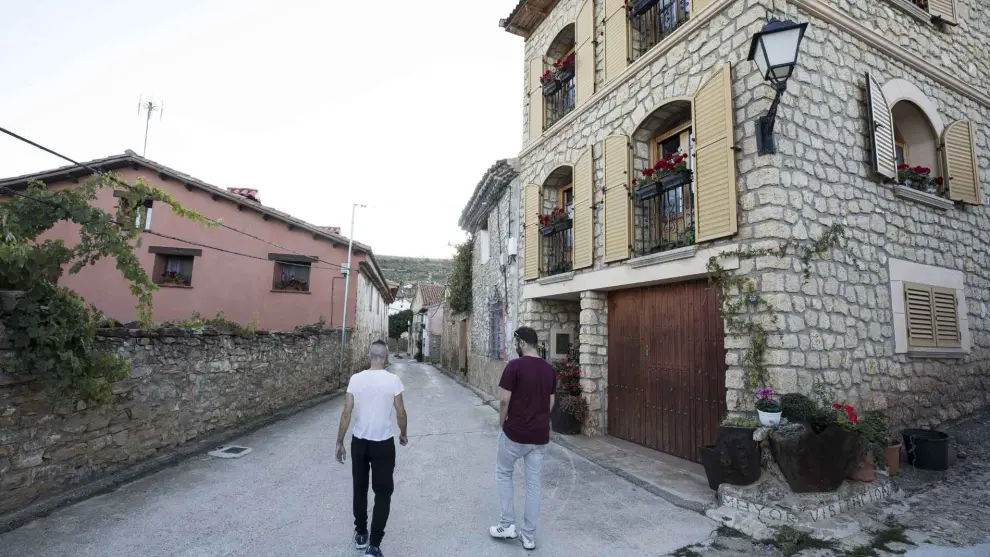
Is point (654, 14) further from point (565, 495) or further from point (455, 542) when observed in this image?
point (455, 542)

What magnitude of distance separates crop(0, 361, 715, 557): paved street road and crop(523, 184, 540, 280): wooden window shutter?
142 inches

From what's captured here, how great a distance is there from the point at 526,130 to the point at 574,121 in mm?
1971

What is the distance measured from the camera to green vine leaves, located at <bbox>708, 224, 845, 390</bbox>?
181 inches

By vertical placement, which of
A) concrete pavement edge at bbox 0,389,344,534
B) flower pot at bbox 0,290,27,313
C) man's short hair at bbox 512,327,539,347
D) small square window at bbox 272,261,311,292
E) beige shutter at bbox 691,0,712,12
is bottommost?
concrete pavement edge at bbox 0,389,344,534

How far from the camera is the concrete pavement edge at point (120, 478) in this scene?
4.00 metres

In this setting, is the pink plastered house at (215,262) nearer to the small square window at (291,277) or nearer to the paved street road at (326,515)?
the small square window at (291,277)

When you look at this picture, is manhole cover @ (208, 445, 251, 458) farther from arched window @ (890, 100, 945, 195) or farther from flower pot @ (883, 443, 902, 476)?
arched window @ (890, 100, 945, 195)

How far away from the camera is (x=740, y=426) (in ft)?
14.2

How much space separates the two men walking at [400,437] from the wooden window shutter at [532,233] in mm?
5158

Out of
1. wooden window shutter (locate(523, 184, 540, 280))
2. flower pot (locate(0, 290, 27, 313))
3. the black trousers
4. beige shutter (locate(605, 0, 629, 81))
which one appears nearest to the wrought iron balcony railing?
beige shutter (locate(605, 0, 629, 81))

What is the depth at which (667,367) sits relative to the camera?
612 centimetres

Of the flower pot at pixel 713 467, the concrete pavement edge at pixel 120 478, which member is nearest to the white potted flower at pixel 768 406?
the flower pot at pixel 713 467

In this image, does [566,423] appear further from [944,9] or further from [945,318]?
[944,9]

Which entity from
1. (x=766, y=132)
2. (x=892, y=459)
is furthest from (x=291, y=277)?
(x=892, y=459)
